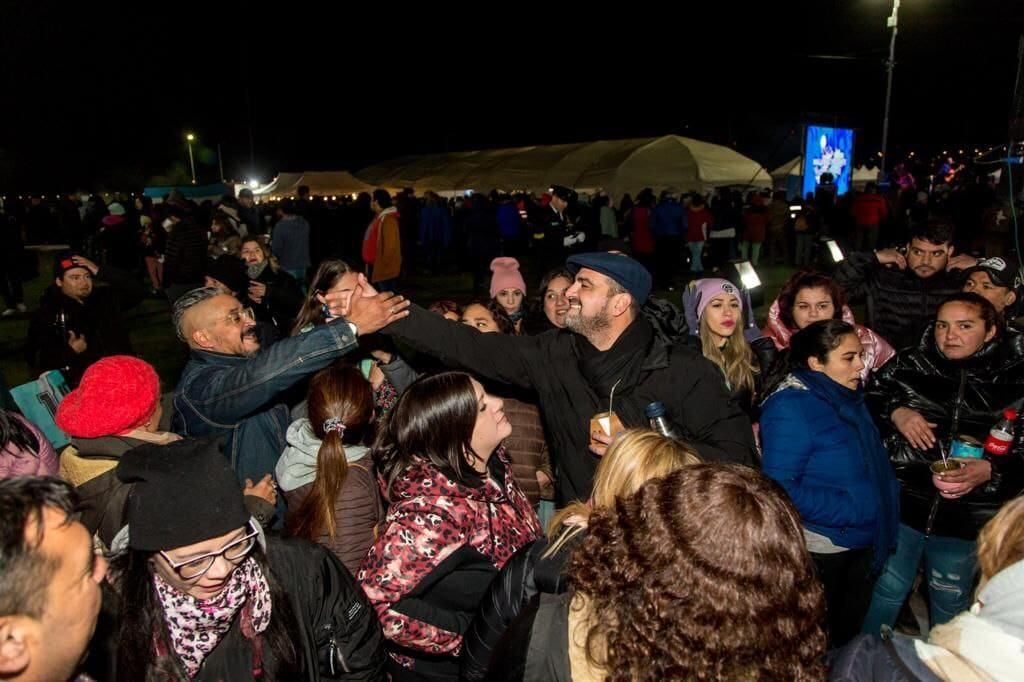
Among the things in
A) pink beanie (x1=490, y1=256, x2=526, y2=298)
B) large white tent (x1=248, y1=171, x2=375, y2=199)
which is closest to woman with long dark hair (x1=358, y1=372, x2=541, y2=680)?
pink beanie (x1=490, y1=256, x2=526, y2=298)

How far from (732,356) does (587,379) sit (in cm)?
157

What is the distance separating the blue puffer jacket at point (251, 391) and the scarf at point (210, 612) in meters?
0.97

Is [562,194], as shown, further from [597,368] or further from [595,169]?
[597,368]

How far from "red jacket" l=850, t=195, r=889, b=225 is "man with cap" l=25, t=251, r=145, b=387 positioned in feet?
48.5

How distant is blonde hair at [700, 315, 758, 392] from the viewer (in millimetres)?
4125

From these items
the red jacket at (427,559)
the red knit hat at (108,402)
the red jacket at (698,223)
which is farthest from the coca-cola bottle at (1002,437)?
the red jacket at (698,223)

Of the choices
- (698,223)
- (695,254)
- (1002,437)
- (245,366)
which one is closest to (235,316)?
(245,366)

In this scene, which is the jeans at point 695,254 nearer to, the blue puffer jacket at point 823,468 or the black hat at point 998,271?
the black hat at point 998,271

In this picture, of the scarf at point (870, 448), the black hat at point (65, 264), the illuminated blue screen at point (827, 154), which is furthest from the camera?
the illuminated blue screen at point (827, 154)

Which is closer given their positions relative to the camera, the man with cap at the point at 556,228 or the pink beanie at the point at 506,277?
the pink beanie at the point at 506,277

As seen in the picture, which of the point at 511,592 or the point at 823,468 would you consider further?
the point at 823,468

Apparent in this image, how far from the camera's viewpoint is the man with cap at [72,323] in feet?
17.1

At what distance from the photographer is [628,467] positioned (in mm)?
2010

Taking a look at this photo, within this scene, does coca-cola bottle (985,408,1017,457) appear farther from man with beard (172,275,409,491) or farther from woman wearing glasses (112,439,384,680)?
woman wearing glasses (112,439,384,680)
